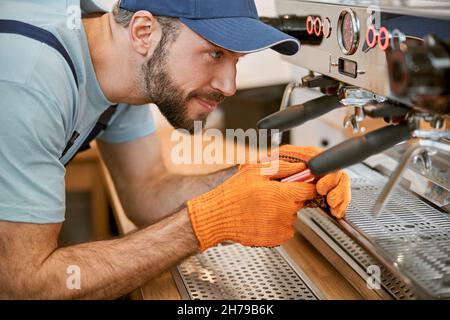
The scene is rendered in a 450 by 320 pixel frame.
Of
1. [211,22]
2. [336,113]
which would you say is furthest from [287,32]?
[336,113]

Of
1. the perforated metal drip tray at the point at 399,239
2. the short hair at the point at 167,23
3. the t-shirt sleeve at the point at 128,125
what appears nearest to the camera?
the perforated metal drip tray at the point at 399,239

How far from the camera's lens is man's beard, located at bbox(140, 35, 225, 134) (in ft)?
3.53

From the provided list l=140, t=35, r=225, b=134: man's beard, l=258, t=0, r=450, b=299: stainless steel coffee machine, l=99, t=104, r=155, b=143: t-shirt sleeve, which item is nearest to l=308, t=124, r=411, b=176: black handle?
l=258, t=0, r=450, b=299: stainless steel coffee machine

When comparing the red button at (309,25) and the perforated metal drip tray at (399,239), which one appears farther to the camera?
the red button at (309,25)

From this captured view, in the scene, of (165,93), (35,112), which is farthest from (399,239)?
(35,112)

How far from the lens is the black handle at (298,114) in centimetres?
101

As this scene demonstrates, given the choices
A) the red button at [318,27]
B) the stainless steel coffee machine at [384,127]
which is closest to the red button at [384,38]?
the stainless steel coffee machine at [384,127]

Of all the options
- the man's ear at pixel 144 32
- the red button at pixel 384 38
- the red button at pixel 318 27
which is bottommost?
the man's ear at pixel 144 32

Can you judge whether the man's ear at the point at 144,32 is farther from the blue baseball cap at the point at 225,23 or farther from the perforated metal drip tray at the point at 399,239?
the perforated metal drip tray at the point at 399,239

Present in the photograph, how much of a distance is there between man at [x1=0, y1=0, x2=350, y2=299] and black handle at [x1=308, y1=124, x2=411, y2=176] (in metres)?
0.19

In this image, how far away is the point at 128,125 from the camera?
1.42 metres

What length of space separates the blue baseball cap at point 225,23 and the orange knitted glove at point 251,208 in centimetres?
21

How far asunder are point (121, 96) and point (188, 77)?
19 centimetres

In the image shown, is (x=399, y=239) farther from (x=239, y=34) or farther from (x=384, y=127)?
(x=239, y=34)
